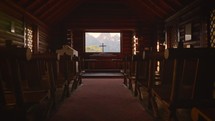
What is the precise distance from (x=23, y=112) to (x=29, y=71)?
1517 mm

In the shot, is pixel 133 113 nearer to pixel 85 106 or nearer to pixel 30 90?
pixel 85 106

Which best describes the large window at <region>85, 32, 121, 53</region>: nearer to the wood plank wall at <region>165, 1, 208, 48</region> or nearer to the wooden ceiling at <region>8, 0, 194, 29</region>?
the wooden ceiling at <region>8, 0, 194, 29</region>

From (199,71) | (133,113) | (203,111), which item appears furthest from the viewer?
(133,113)

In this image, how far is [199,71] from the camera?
216 centimetres

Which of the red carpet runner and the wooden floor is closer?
the red carpet runner

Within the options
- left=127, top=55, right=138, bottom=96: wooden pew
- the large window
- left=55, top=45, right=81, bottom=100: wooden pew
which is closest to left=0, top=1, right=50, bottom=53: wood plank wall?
left=55, top=45, right=81, bottom=100: wooden pew

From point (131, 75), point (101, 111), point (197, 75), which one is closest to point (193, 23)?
point (131, 75)

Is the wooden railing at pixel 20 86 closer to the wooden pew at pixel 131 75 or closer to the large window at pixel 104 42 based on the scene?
the wooden pew at pixel 131 75

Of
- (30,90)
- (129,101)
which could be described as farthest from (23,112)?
(129,101)

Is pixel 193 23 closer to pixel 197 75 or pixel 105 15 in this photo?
pixel 105 15

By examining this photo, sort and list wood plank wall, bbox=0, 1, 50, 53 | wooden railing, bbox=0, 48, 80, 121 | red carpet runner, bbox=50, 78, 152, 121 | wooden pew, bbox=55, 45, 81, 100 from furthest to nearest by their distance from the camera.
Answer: wood plank wall, bbox=0, 1, 50, 53
wooden pew, bbox=55, 45, 81, 100
red carpet runner, bbox=50, 78, 152, 121
wooden railing, bbox=0, 48, 80, 121

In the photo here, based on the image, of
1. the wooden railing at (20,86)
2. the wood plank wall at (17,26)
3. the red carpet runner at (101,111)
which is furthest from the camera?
the wood plank wall at (17,26)

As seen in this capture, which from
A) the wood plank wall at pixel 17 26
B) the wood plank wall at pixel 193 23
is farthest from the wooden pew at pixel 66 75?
the wood plank wall at pixel 193 23

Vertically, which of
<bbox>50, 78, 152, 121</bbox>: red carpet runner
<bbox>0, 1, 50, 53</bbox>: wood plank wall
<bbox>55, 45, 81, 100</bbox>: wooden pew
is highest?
<bbox>0, 1, 50, 53</bbox>: wood plank wall
